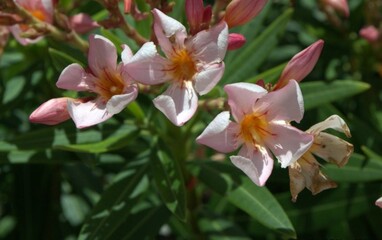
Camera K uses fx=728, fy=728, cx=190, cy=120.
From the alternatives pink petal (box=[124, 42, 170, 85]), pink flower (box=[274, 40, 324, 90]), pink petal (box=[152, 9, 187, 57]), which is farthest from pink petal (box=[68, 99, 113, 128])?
pink flower (box=[274, 40, 324, 90])

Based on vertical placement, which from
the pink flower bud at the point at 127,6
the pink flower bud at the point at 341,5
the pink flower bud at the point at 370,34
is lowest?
the pink flower bud at the point at 370,34

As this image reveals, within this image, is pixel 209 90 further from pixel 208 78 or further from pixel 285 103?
pixel 285 103

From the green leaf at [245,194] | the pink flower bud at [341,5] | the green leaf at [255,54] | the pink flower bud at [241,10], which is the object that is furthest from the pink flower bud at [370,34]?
the pink flower bud at [241,10]

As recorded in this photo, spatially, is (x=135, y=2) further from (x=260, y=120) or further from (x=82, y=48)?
(x=260, y=120)

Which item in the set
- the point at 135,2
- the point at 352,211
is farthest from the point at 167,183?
the point at 352,211

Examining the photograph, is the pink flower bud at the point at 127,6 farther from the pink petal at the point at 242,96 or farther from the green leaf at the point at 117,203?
the green leaf at the point at 117,203

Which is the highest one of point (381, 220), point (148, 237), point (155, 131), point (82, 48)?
point (82, 48)
